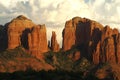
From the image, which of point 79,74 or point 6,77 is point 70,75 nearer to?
point 79,74

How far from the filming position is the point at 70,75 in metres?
130

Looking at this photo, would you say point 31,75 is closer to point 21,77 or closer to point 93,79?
point 21,77

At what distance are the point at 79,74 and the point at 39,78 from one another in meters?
14.0

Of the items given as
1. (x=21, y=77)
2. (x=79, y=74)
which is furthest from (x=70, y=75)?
(x=21, y=77)

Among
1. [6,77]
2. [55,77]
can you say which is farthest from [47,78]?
[6,77]

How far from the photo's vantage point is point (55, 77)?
123375 millimetres

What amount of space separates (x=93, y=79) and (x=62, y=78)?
12823mm

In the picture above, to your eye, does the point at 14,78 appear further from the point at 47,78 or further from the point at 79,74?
the point at 79,74

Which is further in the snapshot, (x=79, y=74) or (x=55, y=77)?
(x=79, y=74)

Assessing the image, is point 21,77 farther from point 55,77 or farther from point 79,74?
point 79,74

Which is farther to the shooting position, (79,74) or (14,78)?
(79,74)

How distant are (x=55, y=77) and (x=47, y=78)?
181 centimetres

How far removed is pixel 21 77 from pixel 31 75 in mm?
5354

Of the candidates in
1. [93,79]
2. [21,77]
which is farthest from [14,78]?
[93,79]
